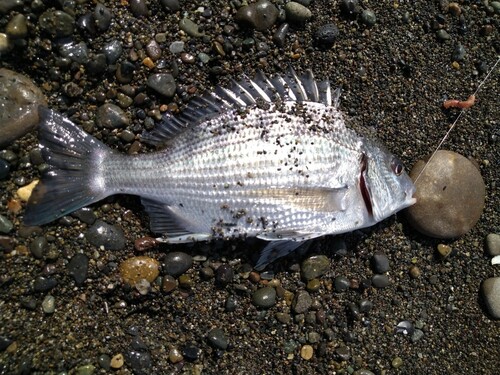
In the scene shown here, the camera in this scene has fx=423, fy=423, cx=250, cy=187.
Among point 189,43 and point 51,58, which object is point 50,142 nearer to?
point 51,58

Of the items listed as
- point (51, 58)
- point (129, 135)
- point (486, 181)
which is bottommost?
point (486, 181)

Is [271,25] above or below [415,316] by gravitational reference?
above

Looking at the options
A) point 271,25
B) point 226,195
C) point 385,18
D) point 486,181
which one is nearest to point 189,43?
point 271,25

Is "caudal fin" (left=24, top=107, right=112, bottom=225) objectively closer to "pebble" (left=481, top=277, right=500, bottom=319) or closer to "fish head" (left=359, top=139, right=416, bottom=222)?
"fish head" (left=359, top=139, right=416, bottom=222)

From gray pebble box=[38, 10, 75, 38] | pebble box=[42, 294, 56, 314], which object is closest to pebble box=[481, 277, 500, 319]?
pebble box=[42, 294, 56, 314]

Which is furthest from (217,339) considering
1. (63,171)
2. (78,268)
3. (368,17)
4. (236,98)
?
(368,17)

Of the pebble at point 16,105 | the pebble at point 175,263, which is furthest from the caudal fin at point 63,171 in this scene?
the pebble at point 175,263
